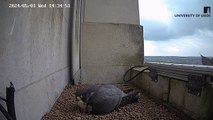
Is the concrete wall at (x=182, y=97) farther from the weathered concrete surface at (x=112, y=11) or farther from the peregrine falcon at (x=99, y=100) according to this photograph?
the weathered concrete surface at (x=112, y=11)

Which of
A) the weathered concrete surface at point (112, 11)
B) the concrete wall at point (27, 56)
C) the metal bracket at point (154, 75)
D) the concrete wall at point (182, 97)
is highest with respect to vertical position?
the weathered concrete surface at point (112, 11)

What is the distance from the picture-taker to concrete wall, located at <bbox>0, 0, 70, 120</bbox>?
953 mm

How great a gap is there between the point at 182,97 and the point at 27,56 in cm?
152

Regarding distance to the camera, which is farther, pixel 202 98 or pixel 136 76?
pixel 136 76

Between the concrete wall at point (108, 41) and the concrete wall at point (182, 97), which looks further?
the concrete wall at point (108, 41)

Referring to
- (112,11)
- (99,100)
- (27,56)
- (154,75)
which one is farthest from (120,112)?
(112,11)

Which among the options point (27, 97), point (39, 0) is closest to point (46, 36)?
point (39, 0)

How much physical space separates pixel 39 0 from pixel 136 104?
1594 millimetres

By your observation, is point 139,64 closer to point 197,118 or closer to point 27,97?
point 197,118

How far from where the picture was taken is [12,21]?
1.02m

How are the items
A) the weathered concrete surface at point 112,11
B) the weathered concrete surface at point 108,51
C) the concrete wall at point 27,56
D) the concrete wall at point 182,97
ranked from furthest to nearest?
the weathered concrete surface at point 112,11, the weathered concrete surface at point 108,51, the concrete wall at point 182,97, the concrete wall at point 27,56

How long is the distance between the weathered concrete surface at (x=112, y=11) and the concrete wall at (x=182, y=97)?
1.70 meters

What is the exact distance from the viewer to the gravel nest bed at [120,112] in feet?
6.13

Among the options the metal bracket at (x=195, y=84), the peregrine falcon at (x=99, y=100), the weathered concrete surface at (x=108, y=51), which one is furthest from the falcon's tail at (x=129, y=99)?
the weathered concrete surface at (x=108, y=51)
